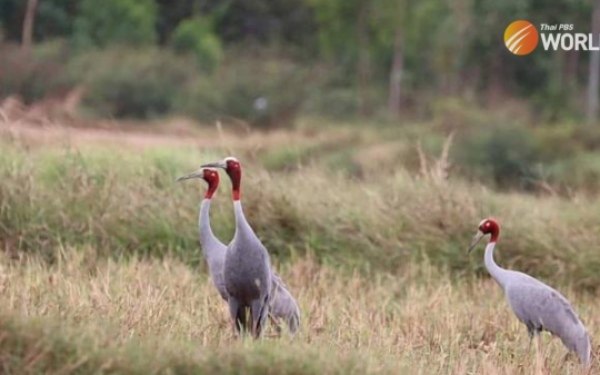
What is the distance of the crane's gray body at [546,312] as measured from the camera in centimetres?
750

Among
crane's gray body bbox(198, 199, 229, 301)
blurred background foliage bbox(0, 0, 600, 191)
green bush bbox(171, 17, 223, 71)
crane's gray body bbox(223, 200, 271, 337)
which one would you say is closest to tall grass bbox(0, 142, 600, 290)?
crane's gray body bbox(198, 199, 229, 301)

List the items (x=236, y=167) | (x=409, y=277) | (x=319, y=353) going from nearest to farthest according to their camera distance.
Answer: (x=319, y=353)
(x=236, y=167)
(x=409, y=277)

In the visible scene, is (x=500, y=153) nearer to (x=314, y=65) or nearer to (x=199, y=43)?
(x=314, y=65)

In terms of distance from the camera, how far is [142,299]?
25.2 ft

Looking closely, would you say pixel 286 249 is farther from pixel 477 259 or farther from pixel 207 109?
pixel 207 109

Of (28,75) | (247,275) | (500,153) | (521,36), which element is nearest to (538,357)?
(247,275)

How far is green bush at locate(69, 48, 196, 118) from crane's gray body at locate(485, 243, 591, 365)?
69.2 ft

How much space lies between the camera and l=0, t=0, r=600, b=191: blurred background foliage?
27.1 m

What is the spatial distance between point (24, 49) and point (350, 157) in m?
11.3

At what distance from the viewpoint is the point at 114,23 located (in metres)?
32.0

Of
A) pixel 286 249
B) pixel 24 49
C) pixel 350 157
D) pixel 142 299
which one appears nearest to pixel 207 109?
pixel 24 49

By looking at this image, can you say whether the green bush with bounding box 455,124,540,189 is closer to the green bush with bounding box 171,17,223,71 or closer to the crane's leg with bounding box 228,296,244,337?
the green bush with bounding box 171,17,223,71

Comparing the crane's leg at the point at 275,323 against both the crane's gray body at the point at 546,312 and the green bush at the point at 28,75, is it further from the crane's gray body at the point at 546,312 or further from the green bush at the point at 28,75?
the green bush at the point at 28,75

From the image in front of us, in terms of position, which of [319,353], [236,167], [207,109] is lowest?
[207,109]
